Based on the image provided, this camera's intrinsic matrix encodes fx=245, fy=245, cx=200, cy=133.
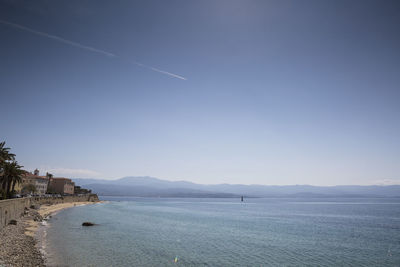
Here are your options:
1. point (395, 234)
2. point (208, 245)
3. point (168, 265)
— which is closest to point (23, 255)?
point (168, 265)

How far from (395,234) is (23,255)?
5760 centimetres

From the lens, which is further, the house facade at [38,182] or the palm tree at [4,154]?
the house facade at [38,182]

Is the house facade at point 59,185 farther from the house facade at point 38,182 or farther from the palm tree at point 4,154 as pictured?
the palm tree at point 4,154

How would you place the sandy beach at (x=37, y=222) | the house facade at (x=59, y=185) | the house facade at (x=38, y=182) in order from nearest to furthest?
A: the sandy beach at (x=37, y=222) → the house facade at (x=38, y=182) → the house facade at (x=59, y=185)

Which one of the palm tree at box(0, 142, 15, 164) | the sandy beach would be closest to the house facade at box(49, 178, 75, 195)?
the sandy beach

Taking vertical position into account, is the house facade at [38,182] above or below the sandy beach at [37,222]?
above

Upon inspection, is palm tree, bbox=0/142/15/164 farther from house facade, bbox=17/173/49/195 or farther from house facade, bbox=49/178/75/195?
house facade, bbox=49/178/75/195

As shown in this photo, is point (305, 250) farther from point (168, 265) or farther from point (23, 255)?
point (23, 255)

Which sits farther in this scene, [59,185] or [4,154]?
[59,185]

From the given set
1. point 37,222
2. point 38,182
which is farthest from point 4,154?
point 38,182

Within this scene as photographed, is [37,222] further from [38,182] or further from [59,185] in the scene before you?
[59,185]

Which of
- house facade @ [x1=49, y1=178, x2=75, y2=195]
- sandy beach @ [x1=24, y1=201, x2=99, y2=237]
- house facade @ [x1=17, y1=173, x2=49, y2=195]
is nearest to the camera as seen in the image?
sandy beach @ [x1=24, y1=201, x2=99, y2=237]

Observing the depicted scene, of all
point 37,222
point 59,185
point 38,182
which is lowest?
point 37,222

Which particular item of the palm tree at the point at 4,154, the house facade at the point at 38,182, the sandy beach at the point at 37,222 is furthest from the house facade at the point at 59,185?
the palm tree at the point at 4,154
